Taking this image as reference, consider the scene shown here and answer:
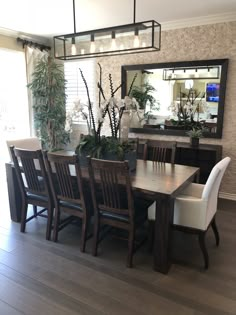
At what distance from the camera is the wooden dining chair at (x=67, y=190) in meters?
2.60

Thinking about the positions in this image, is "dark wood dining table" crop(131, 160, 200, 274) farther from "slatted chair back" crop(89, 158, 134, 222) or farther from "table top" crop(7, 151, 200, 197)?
"slatted chair back" crop(89, 158, 134, 222)

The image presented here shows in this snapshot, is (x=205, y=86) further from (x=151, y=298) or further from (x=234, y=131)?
(x=151, y=298)

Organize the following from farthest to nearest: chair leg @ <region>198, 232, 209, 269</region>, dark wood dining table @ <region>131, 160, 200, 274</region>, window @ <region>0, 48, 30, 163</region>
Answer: window @ <region>0, 48, 30, 163</region>, chair leg @ <region>198, 232, 209, 269</region>, dark wood dining table @ <region>131, 160, 200, 274</region>

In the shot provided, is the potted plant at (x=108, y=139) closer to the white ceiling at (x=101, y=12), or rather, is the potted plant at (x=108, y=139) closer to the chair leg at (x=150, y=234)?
the chair leg at (x=150, y=234)

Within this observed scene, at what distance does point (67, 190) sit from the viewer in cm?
274

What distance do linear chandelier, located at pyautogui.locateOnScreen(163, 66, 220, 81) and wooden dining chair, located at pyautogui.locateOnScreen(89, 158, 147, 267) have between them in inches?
102

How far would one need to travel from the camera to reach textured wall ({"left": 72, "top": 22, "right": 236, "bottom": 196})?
4004 millimetres

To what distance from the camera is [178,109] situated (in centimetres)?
457

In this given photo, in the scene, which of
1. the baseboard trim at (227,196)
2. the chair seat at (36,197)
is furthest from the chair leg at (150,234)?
the baseboard trim at (227,196)

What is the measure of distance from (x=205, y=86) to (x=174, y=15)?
45.9 inches

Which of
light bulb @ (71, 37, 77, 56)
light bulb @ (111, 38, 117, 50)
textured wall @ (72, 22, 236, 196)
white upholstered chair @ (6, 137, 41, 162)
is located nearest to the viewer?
light bulb @ (111, 38, 117, 50)

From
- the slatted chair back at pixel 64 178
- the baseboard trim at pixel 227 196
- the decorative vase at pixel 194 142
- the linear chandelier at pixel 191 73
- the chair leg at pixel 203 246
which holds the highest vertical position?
the linear chandelier at pixel 191 73

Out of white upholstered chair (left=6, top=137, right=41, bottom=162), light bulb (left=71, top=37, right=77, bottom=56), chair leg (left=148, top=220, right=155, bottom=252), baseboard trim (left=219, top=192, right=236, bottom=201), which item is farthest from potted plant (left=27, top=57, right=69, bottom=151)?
baseboard trim (left=219, top=192, right=236, bottom=201)

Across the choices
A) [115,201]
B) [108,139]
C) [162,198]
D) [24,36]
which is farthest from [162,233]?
[24,36]
